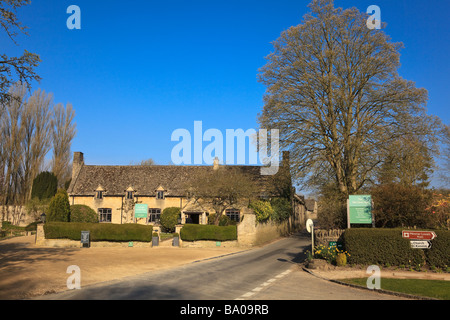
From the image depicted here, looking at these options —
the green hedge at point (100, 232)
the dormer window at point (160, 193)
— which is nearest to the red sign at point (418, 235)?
the green hedge at point (100, 232)

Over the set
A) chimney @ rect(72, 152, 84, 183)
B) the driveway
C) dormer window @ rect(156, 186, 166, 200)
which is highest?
chimney @ rect(72, 152, 84, 183)

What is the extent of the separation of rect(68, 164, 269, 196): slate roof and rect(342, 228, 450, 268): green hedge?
23.4 meters

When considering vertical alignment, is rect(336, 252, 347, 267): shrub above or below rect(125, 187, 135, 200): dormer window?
below

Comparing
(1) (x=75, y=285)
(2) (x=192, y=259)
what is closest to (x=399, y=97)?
(2) (x=192, y=259)

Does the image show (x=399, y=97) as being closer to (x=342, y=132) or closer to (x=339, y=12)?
(x=342, y=132)

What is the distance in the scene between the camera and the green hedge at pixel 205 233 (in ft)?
92.4

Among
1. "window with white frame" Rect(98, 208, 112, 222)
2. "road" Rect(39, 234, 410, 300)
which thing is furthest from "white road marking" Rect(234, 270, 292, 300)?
"window with white frame" Rect(98, 208, 112, 222)

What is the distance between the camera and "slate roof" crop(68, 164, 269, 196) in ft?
139

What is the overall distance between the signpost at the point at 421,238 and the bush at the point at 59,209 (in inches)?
1201

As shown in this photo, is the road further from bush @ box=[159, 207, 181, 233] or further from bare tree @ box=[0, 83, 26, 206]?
bare tree @ box=[0, 83, 26, 206]

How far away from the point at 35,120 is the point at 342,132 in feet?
146

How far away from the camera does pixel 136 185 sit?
4344 cm

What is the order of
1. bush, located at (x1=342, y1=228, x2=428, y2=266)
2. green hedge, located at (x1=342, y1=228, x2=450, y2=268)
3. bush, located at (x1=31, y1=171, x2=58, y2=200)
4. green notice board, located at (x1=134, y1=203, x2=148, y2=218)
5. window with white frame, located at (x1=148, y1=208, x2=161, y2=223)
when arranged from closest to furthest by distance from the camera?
green hedge, located at (x1=342, y1=228, x2=450, y2=268) → bush, located at (x1=342, y1=228, x2=428, y2=266) → green notice board, located at (x1=134, y1=203, x2=148, y2=218) → window with white frame, located at (x1=148, y1=208, x2=161, y2=223) → bush, located at (x1=31, y1=171, x2=58, y2=200)

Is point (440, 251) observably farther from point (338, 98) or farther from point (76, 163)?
point (76, 163)
